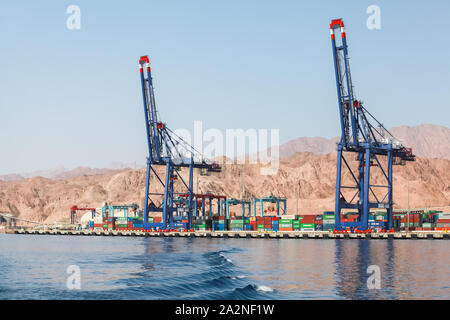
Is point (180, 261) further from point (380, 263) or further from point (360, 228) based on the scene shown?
point (360, 228)

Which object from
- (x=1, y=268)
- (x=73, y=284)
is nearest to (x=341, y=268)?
(x=73, y=284)

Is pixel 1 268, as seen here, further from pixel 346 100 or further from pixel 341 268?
pixel 346 100

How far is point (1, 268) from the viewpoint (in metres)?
58.9

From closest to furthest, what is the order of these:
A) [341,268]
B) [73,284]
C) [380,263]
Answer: [73,284]
[341,268]
[380,263]

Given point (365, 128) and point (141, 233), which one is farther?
point (141, 233)
